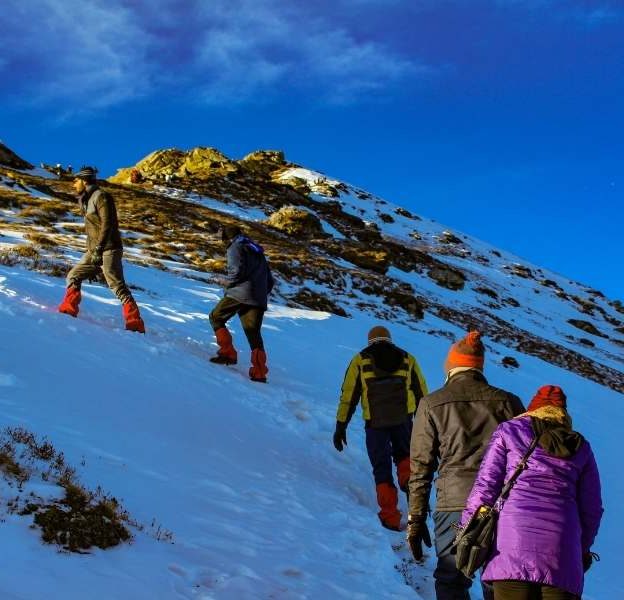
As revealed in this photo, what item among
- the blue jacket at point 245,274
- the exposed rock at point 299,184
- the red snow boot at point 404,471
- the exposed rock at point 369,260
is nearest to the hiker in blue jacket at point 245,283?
the blue jacket at point 245,274

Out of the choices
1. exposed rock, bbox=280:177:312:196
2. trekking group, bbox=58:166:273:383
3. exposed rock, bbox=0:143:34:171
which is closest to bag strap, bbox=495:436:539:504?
trekking group, bbox=58:166:273:383

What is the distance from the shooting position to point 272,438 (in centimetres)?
710

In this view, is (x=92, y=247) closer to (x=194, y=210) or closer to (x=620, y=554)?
(x=620, y=554)

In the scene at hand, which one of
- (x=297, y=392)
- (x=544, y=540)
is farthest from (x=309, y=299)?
(x=544, y=540)

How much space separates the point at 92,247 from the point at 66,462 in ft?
15.8

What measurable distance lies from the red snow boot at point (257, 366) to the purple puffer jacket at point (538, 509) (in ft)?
20.2

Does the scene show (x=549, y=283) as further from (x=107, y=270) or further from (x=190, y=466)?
(x=190, y=466)

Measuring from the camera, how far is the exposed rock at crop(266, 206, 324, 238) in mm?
40906

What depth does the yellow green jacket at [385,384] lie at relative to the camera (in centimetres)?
586

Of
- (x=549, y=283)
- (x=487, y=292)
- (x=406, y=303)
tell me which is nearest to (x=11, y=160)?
(x=406, y=303)

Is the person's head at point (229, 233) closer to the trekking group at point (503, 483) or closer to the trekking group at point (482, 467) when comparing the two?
the trekking group at point (482, 467)

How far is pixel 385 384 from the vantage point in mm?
5887

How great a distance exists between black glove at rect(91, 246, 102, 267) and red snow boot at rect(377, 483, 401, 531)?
520 centimetres

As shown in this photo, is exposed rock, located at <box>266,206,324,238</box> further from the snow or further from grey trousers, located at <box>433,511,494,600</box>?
grey trousers, located at <box>433,511,494,600</box>
